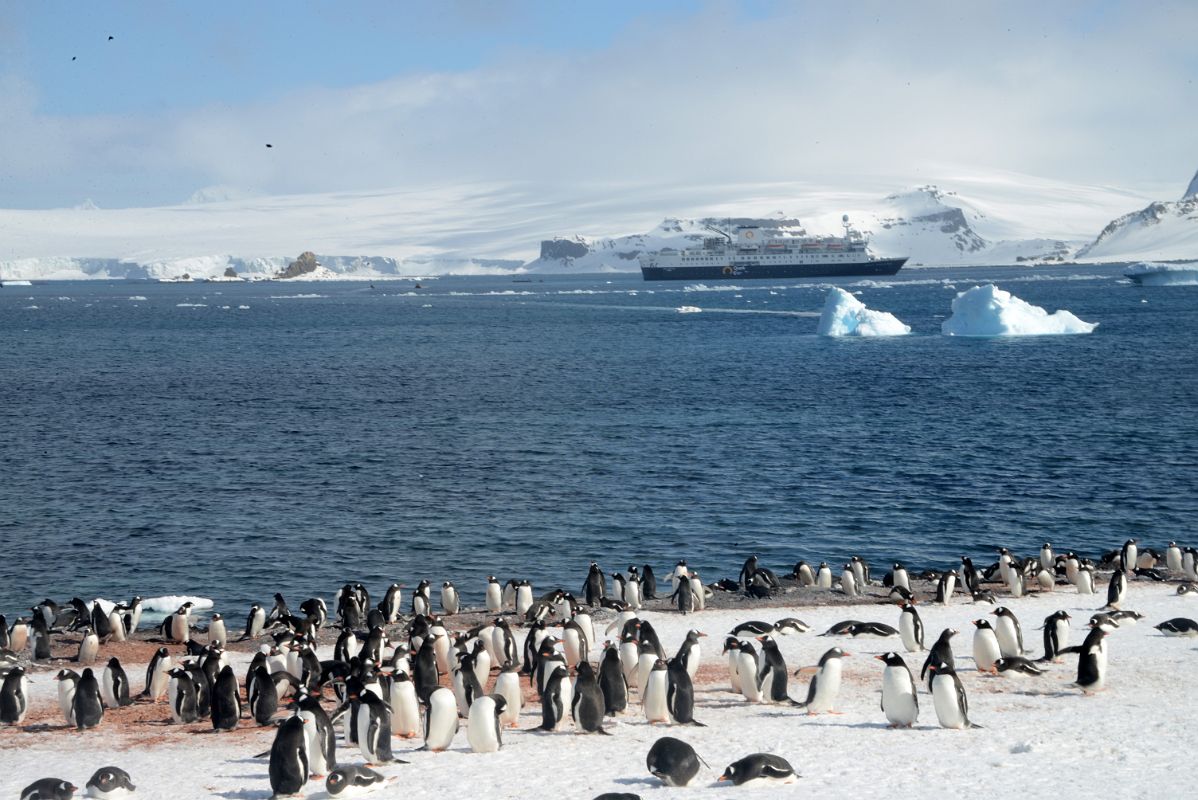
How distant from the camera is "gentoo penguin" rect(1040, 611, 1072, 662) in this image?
50.6ft

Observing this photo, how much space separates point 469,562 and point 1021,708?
1387 cm

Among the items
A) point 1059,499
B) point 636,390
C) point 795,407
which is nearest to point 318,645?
point 1059,499

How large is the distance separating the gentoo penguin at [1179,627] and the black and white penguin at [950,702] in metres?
5.53

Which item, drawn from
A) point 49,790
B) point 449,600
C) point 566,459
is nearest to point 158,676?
point 49,790

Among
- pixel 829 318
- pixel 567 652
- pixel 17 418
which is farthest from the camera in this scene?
pixel 829 318

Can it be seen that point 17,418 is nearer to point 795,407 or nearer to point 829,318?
point 795,407

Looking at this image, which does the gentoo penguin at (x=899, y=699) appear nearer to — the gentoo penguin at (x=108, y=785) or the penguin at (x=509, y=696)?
the penguin at (x=509, y=696)

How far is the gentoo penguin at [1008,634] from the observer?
52.5 ft

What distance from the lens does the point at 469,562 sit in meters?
25.8

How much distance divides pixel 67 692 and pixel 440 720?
4.59 meters

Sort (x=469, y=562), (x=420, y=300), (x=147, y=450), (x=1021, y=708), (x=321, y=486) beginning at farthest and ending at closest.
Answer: (x=420, y=300)
(x=147, y=450)
(x=321, y=486)
(x=469, y=562)
(x=1021, y=708)

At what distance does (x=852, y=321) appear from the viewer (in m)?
82.1

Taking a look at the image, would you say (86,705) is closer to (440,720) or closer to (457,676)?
(457,676)

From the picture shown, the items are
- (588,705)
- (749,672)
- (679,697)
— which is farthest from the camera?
(749,672)
